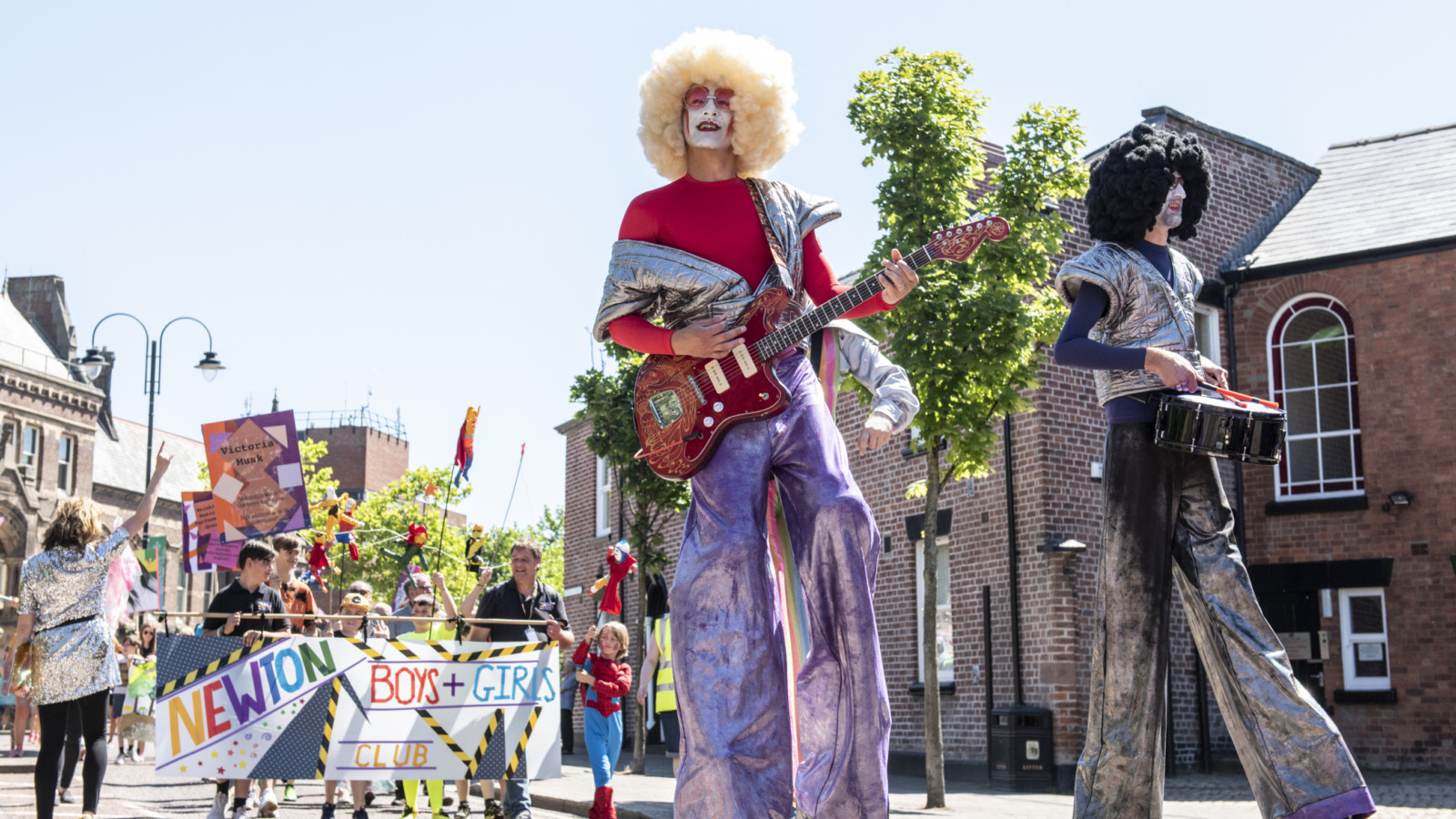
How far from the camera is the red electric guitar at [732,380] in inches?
151

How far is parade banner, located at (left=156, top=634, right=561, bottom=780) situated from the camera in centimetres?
905

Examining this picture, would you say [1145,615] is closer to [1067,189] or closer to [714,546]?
[714,546]

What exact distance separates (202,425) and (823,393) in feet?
38.8

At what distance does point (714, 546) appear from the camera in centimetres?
373

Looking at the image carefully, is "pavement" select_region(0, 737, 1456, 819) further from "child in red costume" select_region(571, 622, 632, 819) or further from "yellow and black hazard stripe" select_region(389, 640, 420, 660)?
"yellow and black hazard stripe" select_region(389, 640, 420, 660)

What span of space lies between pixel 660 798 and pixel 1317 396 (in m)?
11.5

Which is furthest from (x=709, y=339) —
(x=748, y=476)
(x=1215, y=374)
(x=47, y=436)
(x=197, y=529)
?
(x=47, y=436)

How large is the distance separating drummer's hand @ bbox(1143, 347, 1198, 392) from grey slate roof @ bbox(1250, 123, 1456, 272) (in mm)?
15747

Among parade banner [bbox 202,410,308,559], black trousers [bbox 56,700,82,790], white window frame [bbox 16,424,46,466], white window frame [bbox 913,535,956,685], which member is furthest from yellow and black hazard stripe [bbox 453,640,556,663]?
white window frame [bbox 16,424,46,466]

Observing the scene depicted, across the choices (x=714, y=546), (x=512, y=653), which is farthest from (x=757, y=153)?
(x=512, y=653)

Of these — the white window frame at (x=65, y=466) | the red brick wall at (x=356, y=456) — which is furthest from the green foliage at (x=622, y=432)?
the red brick wall at (x=356, y=456)

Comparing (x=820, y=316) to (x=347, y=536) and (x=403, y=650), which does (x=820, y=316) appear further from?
(x=347, y=536)

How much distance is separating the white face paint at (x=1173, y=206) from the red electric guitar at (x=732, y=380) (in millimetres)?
1045

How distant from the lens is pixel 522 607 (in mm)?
9938
